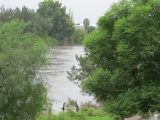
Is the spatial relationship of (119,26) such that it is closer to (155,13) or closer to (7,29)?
(155,13)

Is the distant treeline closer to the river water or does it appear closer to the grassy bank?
the river water

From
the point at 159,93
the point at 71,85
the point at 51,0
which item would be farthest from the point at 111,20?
the point at 51,0

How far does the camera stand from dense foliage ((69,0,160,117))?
12273 millimetres

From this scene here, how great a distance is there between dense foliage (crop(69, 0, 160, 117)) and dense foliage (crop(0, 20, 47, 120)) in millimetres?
2529

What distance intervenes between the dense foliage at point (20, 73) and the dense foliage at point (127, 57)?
99.6 inches

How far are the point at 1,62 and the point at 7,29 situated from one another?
1431 millimetres

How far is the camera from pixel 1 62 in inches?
603

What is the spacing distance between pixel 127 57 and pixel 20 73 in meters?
4.06

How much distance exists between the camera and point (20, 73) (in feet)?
49.7

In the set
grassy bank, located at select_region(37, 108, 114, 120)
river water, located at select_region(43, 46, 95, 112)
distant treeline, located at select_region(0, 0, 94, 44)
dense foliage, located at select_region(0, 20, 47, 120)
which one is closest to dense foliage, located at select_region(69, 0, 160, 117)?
dense foliage, located at select_region(0, 20, 47, 120)

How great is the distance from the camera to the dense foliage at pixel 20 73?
50.1 feet

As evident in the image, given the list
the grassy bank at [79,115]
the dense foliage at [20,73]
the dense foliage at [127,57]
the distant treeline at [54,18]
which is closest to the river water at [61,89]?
the grassy bank at [79,115]

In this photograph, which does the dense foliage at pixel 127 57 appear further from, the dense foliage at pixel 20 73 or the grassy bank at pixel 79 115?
the grassy bank at pixel 79 115

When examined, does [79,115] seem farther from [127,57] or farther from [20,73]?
[127,57]
